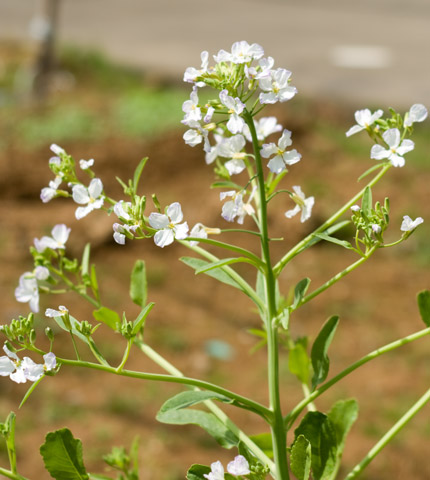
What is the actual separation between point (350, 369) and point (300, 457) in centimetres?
11

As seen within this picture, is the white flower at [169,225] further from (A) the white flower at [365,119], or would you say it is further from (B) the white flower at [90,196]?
(A) the white flower at [365,119]

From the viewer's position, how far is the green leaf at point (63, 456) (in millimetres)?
922

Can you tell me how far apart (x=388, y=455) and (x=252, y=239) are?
184cm

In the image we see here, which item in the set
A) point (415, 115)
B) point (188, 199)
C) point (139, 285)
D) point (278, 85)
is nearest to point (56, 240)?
point (139, 285)

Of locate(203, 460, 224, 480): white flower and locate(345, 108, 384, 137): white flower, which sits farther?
locate(345, 108, 384, 137): white flower

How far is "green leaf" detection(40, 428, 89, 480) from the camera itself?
3.03ft

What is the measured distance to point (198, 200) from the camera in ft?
16.0

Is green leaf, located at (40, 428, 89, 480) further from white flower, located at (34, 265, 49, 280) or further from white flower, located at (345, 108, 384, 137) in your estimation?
white flower, located at (345, 108, 384, 137)

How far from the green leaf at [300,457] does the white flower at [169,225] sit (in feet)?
0.82

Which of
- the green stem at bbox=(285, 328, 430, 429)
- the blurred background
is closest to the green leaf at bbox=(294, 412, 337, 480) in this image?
the green stem at bbox=(285, 328, 430, 429)

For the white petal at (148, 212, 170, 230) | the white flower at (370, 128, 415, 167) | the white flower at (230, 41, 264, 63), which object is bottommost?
the white petal at (148, 212, 170, 230)

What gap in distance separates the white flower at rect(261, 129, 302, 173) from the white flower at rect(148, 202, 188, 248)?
0.12 meters

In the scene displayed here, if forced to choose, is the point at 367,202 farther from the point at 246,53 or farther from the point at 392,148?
the point at 246,53

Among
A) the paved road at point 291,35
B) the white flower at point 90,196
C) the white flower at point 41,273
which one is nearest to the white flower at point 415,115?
the white flower at point 90,196
